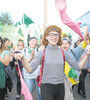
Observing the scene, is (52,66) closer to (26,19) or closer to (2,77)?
(2,77)

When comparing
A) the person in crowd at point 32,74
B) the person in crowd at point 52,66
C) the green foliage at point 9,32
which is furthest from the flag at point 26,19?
the person in crowd at point 52,66

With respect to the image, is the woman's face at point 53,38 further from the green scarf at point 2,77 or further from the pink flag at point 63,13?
the green scarf at point 2,77

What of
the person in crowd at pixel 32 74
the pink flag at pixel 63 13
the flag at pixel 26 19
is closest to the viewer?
the pink flag at pixel 63 13

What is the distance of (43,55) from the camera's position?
7.18 feet

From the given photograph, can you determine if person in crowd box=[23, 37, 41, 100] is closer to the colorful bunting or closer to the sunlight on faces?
Answer: the sunlight on faces

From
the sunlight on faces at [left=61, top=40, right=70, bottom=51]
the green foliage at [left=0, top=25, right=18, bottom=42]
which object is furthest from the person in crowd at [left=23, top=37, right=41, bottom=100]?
the green foliage at [left=0, top=25, right=18, bottom=42]

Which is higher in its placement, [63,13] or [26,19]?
[26,19]

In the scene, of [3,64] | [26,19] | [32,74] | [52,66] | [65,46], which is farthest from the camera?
[26,19]

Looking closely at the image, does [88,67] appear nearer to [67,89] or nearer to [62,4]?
[67,89]

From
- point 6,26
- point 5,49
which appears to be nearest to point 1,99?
point 5,49

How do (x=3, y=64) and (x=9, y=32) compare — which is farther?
(x=3, y=64)

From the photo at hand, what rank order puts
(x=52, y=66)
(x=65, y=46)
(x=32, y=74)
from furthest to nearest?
(x=65, y=46)
(x=32, y=74)
(x=52, y=66)

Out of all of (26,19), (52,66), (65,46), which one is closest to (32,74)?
(65,46)

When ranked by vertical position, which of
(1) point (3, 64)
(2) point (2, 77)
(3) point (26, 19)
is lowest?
(2) point (2, 77)
